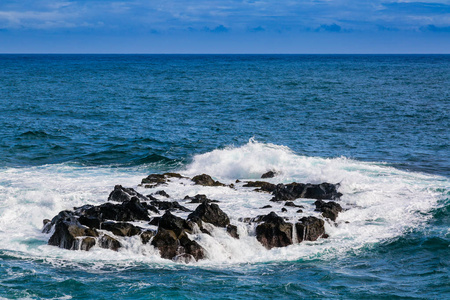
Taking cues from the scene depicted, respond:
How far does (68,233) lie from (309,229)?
9252 millimetres

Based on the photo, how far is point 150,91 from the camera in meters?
80.8

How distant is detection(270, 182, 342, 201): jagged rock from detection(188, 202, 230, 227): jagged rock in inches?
200

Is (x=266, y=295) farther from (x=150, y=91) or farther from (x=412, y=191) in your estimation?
(x=150, y=91)

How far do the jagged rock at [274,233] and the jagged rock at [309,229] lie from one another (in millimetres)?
441

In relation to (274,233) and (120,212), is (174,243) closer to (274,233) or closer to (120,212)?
(120,212)

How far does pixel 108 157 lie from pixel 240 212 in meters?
15.9

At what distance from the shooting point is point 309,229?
73.8ft

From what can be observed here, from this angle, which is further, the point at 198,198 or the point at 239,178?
the point at 239,178

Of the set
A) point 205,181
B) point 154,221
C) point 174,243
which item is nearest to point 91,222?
point 154,221

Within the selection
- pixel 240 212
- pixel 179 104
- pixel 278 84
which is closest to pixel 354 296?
pixel 240 212

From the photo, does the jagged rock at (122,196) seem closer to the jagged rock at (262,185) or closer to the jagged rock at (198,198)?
the jagged rock at (198,198)

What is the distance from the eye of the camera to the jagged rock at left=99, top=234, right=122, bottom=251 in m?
20.9

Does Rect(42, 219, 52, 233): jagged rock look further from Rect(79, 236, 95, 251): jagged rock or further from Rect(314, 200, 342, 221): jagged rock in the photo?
Rect(314, 200, 342, 221): jagged rock

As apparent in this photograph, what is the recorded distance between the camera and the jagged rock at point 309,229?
22391 millimetres
